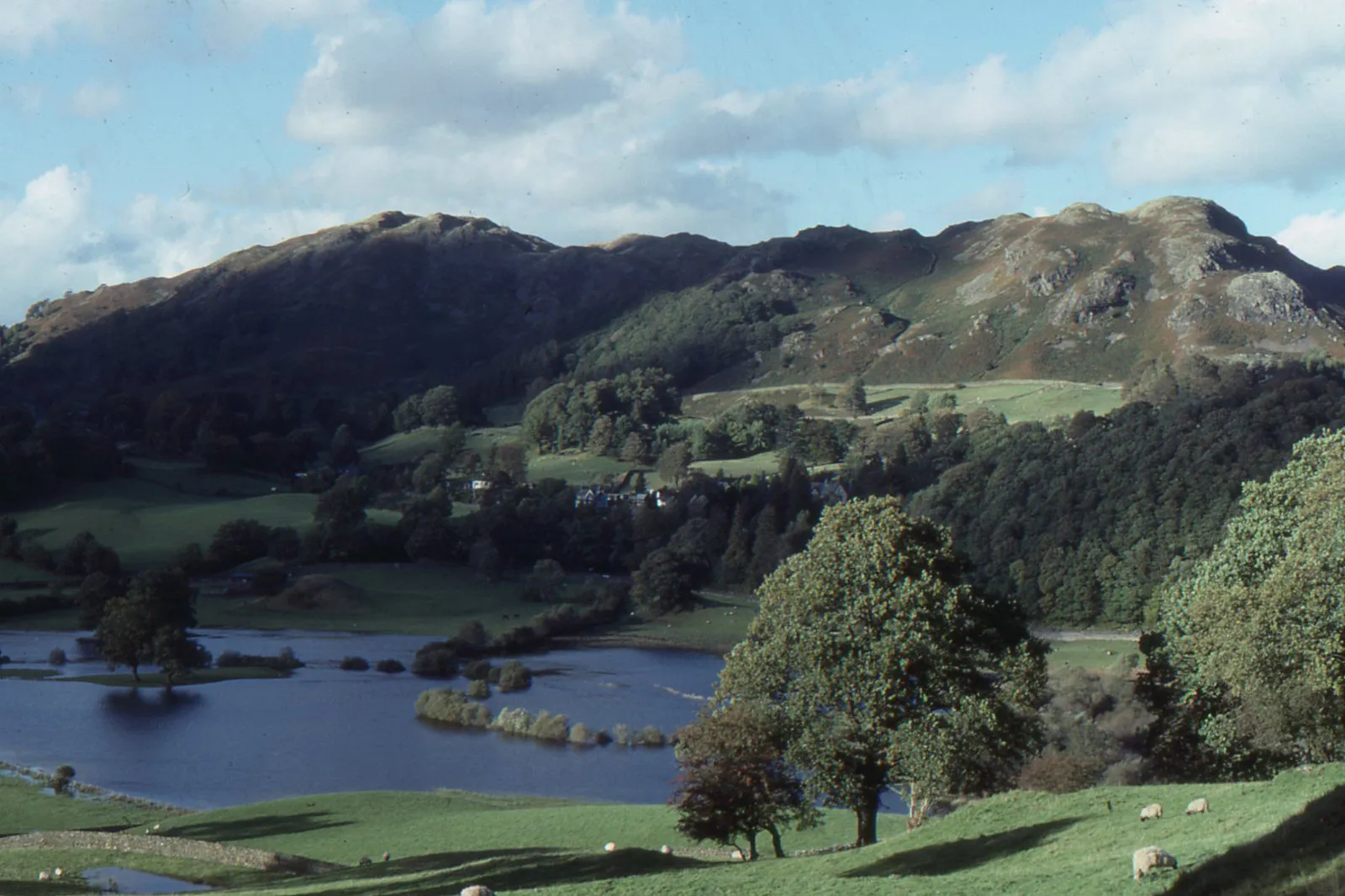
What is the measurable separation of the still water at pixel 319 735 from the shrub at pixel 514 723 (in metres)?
0.77

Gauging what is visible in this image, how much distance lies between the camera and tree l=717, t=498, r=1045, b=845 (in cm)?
2942

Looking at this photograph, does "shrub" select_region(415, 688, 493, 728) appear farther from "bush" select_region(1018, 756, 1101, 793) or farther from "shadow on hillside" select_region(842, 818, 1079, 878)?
"shadow on hillside" select_region(842, 818, 1079, 878)

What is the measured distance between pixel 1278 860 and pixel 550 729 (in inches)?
2015

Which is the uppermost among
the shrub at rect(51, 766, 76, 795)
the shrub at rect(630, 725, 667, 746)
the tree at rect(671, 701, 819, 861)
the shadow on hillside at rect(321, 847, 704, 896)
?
the tree at rect(671, 701, 819, 861)

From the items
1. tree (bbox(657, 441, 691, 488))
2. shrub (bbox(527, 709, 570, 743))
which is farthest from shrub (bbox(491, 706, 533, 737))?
tree (bbox(657, 441, 691, 488))

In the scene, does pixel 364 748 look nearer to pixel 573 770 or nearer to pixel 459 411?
pixel 573 770

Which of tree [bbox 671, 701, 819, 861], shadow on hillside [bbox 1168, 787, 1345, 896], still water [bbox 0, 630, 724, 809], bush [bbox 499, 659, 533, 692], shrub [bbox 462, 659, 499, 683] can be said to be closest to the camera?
shadow on hillside [bbox 1168, 787, 1345, 896]

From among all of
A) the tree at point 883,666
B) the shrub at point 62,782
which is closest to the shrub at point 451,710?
the shrub at point 62,782

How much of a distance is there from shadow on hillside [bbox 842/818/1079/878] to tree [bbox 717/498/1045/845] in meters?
5.59

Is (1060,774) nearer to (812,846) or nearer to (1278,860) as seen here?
(812,846)

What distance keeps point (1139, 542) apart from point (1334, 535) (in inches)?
2759

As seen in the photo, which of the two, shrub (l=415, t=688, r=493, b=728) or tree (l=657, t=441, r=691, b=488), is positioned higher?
tree (l=657, t=441, r=691, b=488)

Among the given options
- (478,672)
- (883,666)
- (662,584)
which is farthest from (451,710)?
(883,666)

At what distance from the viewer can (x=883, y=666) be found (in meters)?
29.5
